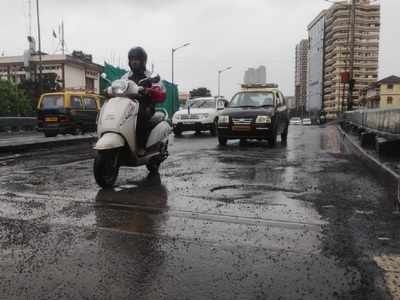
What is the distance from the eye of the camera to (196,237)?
11.8 ft

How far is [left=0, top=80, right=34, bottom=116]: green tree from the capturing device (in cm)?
4650

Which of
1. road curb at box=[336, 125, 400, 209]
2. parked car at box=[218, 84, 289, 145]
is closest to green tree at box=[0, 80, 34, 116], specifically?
parked car at box=[218, 84, 289, 145]

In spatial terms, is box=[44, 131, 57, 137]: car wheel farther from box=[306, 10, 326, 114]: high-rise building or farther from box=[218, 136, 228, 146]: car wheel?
box=[306, 10, 326, 114]: high-rise building

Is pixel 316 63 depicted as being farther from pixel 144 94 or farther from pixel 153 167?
pixel 144 94

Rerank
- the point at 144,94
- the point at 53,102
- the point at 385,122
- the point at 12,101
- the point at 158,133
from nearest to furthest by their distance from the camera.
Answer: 1. the point at 144,94
2. the point at 158,133
3. the point at 385,122
4. the point at 53,102
5. the point at 12,101

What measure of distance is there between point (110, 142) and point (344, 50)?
4215 inches

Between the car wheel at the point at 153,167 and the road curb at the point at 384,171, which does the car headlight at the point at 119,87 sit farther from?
the road curb at the point at 384,171

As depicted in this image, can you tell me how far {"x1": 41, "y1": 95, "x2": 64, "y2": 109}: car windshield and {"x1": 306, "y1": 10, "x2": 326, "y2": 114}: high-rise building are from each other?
10022 centimetres

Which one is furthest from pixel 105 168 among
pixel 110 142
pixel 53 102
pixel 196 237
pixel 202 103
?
pixel 202 103

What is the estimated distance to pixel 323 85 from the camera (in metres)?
126

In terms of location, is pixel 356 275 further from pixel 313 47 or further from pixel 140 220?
pixel 313 47

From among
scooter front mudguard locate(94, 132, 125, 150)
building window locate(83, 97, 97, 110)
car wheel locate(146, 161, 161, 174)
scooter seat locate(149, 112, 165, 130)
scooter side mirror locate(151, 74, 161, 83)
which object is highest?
scooter side mirror locate(151, 74, 161, 83)

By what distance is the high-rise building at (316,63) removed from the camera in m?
115

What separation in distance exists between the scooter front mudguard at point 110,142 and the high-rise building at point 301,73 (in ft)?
463
